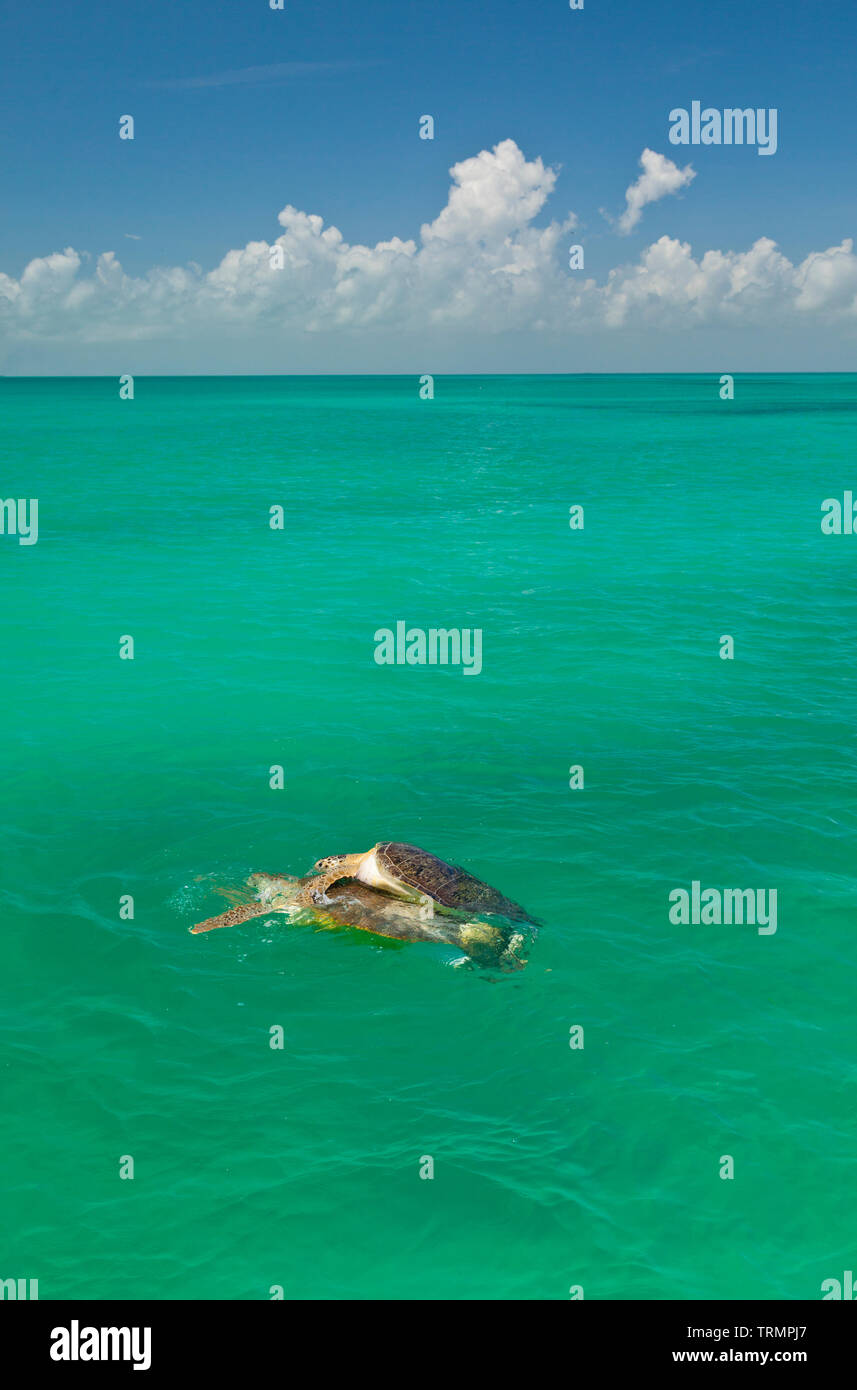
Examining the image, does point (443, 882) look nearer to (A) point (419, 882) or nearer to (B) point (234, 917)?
(A) point (419, 882)

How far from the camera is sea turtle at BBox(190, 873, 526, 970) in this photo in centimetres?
1320

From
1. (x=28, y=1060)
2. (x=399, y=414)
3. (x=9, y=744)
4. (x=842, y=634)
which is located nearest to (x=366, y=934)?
(x=28, y=1060)

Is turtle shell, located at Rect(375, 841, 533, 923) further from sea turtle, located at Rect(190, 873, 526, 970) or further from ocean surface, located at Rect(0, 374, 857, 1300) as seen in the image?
ocean surface, located at Rect(0, 374, 857, 1300)

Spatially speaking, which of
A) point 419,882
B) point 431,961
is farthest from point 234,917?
point 431,961

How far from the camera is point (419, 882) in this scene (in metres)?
13.5

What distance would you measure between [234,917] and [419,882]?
2.49 meters

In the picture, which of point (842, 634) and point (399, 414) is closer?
point (842, 634)

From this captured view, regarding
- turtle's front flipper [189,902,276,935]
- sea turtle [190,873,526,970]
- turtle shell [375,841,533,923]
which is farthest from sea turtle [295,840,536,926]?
turtle's front flipper [189,902,276,935]

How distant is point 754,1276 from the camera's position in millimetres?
8969

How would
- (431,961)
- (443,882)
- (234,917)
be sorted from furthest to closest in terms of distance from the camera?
(234,917)
(443,882)
(431,961)

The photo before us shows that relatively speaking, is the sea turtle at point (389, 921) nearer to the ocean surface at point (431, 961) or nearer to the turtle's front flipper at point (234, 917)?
the turtle's front flipper at point (234, 917)

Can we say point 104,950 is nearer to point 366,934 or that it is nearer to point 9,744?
point 366,934
